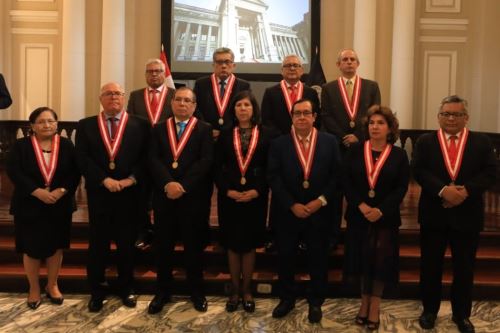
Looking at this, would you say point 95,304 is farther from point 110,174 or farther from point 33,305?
point 110,174

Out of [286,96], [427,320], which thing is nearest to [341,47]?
[286,96]

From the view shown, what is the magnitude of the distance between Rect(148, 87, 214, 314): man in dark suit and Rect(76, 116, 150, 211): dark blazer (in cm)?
15

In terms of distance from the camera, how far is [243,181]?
3.96 metres

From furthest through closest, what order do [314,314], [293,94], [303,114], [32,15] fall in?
[32,15] < [293,94] < [314,314] < [303,114]

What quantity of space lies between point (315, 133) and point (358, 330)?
4.64 feet

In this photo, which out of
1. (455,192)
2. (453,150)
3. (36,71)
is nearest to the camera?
(455,192)

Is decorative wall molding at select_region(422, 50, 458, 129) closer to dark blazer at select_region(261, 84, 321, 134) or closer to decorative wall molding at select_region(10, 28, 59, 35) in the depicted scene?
dark blazer at select_region(261, 84, 321, 134)

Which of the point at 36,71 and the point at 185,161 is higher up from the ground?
the point at 36,71

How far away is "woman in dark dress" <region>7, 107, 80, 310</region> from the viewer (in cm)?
401

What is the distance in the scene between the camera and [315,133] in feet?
13.0

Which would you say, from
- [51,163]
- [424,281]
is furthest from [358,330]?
[51,163]

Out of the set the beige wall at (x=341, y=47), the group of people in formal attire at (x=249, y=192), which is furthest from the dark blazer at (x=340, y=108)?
the beige wall at (x=341, y=47)

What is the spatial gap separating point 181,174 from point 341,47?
6002mm

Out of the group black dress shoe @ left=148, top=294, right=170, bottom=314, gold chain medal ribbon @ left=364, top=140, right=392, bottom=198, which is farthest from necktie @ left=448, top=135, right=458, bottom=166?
black dress shoe @ left=148, top=294, right=170, bottom=314
